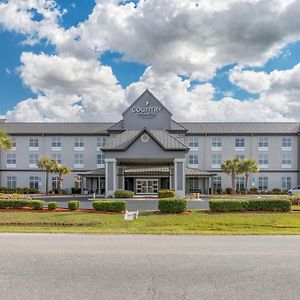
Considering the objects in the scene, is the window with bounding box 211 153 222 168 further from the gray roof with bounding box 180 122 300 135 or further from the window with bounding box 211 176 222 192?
the gray roof with bounding box 180 122 300 135

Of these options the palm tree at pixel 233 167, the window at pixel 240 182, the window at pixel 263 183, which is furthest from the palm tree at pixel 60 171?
the window at pixel 263 183

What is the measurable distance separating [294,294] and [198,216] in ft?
48.0

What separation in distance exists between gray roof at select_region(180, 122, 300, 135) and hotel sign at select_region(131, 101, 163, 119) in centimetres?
608

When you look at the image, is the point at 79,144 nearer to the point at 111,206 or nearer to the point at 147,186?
the point at 147,186

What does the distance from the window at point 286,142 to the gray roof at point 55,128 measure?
25.5 metres

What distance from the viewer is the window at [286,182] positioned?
181ft

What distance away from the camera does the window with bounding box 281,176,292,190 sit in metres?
55.1

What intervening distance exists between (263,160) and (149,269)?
49.4 metres

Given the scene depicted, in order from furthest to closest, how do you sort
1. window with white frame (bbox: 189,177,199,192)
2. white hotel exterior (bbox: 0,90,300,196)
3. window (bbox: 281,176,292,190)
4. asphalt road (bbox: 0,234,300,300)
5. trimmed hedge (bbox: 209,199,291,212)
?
window (bbox: 281,176,292,190) < white hotel exterior (bbox: 0,90,300,196) < window with white frame (bbox: 189,177,199,192) < trimmed hedge (bbox: 209,199,291,212) < asphalt road (bbox: 0,234,300,300)

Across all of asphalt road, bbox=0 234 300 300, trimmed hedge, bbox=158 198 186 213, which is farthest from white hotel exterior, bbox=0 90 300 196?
asphalt road, bbox=0 234 300 300

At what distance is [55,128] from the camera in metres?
57.6

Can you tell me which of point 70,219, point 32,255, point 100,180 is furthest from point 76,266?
point 100,180

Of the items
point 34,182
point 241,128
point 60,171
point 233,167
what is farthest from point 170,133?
point 34,182

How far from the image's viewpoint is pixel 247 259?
10.3 m
